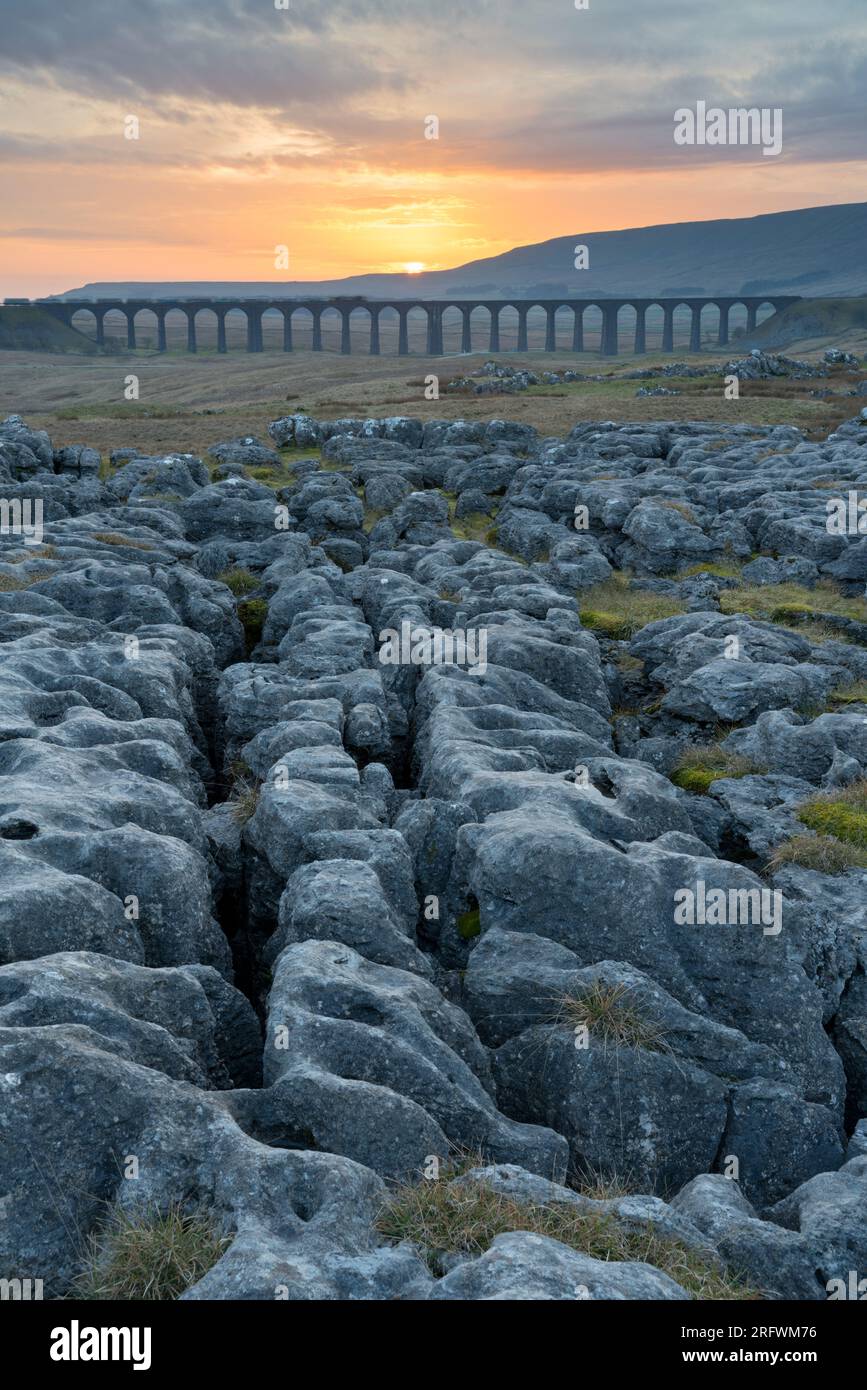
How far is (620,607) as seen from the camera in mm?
37062

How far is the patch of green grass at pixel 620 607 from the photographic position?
34.2 meters

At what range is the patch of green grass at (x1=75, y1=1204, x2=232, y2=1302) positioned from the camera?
332 inches

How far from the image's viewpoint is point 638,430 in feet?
227

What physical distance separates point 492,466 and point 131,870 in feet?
150

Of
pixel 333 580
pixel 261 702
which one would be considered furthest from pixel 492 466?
pixel 261 702

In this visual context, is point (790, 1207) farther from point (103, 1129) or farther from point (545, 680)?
point (545, 680)

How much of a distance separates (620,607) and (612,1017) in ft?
83.8

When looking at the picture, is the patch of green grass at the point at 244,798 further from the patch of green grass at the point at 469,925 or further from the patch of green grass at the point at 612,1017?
the patch of green grass at the point at 612,1017

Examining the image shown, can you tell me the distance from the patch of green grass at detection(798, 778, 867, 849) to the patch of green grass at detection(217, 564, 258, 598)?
75.0 ft

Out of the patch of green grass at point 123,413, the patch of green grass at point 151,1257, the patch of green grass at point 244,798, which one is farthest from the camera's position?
the patch of green grass at point 123,413

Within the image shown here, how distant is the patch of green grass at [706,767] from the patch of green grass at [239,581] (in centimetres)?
1889
